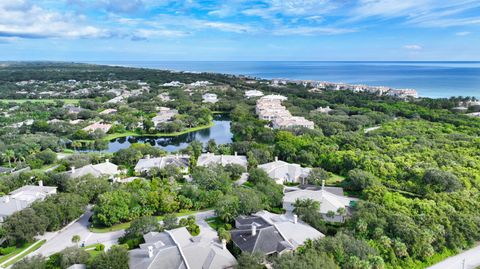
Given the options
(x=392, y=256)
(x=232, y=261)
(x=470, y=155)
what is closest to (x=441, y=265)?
(x=392, y=256)

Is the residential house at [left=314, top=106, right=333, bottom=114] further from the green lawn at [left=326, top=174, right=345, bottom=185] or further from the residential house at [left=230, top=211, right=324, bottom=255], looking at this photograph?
the residential house at [left=230, top=211, right=324, bottom=255]

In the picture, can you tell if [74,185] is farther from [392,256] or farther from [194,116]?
[194,116]

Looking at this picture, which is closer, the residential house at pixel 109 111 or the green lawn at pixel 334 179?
the green lawn at pixel 334 179

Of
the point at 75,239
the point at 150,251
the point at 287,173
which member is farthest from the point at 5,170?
the point at 287,173

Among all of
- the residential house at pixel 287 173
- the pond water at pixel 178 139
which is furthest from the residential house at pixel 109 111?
the residential house at pixel 287 173

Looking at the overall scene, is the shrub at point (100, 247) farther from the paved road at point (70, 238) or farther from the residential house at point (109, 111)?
the residential house at point (109, 111)

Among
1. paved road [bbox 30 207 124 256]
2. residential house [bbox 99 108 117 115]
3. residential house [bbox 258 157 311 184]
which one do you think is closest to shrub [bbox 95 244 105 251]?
paved road [bbox 30 207 124 256]

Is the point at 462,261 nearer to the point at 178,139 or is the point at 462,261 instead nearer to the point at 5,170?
the point at 5,170
